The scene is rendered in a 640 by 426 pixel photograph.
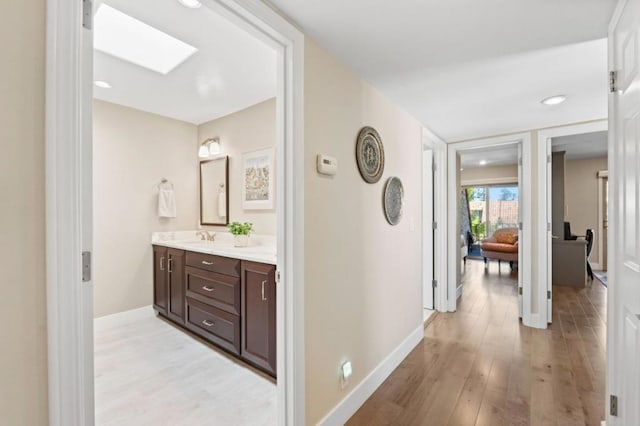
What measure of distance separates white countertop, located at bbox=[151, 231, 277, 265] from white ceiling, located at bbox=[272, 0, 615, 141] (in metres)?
1.44

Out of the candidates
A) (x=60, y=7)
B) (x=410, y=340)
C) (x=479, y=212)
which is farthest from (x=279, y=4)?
(x=479, y=212)

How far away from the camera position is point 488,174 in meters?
7.55

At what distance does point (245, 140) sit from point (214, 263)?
4.75 feet

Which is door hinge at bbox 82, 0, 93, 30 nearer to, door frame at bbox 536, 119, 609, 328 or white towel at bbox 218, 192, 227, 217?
white towel at bbox 218, 192, 227, 217

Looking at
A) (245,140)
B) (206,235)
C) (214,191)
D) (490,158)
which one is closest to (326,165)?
(245,140)

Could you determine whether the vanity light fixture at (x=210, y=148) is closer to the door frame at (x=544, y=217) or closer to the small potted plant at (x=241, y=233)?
the small potted plant at (x=241, y=233)

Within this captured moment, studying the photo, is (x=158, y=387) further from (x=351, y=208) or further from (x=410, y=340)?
(x=410, y=340)

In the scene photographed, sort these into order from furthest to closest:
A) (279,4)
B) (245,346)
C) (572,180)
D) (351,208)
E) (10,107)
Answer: (572,180) < (245,346) < (351,208) < (279,4) < (10,107)

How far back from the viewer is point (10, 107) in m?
0.73

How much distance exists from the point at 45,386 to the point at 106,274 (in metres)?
2.81

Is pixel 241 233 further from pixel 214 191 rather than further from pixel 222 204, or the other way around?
pixel 214 191

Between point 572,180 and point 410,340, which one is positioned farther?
point 572,180

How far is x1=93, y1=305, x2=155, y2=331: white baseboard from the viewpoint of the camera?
10.1 feet

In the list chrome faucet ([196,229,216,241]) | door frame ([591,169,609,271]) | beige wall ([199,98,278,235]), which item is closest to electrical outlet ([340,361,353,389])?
beige wall ([199,98,278,235])
